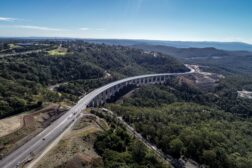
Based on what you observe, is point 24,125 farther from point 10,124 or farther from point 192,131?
point 192,131

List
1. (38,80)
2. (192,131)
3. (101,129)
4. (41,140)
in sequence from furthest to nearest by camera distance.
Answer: (38,80)
(192,131)
(101,129)
(41,140)

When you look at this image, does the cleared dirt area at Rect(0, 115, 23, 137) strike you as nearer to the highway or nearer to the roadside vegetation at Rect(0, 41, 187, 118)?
the roadside vegetation at Rect(0, 41, 187, 118)

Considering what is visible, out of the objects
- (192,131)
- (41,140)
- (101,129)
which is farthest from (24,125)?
(192,131)

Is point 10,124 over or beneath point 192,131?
over

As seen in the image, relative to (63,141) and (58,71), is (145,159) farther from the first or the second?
(58,71)

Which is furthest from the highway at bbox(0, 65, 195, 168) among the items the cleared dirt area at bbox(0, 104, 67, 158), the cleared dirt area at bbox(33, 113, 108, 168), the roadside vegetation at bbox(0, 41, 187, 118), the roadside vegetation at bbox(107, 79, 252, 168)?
the roadside vegetation at bbox(107, 79, 252, 168)

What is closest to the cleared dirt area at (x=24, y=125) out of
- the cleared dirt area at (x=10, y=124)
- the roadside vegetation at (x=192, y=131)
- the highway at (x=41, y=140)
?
the cleared dirt area at (x=10, y=124)
